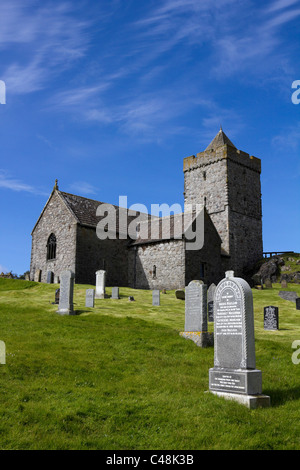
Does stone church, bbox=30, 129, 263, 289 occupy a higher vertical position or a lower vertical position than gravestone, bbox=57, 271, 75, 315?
higher

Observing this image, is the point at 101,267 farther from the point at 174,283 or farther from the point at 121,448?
the point at 121,448

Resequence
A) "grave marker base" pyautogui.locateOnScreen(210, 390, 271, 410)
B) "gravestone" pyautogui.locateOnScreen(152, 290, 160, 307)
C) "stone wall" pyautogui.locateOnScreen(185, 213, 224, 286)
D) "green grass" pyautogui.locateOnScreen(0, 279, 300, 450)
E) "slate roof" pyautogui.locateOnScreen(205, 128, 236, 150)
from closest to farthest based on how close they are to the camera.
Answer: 1. "green grass" pyautogui.locateOnScreen(0, 279, 300, 450)
2. "grave marker base" pyautogui.locateOnScreen(210, 390, 271, 410)
3. "gravestone" pyautogui.locateOnScreen(152, 290, 160, 307)
4. "stone wall" pyautogui.locateOnScreen(185, 213, 224, 286)
5. "slate roof" pyautogui.locateOnScreen(205, 128, 236, 150)

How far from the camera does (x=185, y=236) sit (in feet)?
108

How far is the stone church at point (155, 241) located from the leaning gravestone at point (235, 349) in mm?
23465

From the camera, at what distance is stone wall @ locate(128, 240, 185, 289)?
1300 inches

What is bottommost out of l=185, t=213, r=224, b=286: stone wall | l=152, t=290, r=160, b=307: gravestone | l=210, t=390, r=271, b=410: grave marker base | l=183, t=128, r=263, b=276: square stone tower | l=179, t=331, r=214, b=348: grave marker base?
l=210, t=390, r=271, b=410: grave marker base

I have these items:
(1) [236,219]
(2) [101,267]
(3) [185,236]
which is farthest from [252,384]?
(1) [236,219]

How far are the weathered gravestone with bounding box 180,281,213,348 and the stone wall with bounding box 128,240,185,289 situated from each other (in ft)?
60.8

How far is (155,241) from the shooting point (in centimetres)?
3512

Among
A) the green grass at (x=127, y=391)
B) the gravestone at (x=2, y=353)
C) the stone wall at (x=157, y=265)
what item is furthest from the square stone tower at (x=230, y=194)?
the gravestone at (x=2, y=353)

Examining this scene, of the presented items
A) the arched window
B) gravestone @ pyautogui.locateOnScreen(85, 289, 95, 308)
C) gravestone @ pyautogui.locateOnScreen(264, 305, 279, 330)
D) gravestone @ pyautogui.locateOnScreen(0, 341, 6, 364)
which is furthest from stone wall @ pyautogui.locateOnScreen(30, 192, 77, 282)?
gravestone @ pyautogui.locateOnScreen(0, 341, 6, 364)

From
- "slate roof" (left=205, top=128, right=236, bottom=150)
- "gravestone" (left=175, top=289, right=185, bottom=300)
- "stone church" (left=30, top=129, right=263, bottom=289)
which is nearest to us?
"gravestone" (left=175, top=289, right=185, bottom=300)

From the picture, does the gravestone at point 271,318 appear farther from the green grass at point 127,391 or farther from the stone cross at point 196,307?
the stone cross at point 196,307

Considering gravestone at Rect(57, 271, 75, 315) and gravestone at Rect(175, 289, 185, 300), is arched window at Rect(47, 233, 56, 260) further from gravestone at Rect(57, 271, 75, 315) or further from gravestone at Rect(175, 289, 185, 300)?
gravestone at Rect(57, 271, 75, 315)
